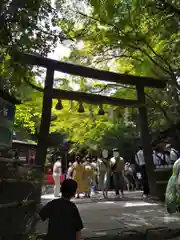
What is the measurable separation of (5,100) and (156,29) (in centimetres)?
526

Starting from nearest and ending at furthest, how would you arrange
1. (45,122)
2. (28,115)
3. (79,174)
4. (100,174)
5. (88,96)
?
(45,122)
(88,96)
(79,174)
(100,174)
(28,115)

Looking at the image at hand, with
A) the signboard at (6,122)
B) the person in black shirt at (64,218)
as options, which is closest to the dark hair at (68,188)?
the person in black shirt at (64,218)

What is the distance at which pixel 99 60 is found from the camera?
11.6 metres

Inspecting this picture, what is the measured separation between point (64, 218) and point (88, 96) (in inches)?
289

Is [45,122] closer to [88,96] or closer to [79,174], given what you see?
[88,96]

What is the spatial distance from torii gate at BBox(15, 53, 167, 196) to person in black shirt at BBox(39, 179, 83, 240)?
5.46 meters

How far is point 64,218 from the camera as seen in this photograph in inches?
136

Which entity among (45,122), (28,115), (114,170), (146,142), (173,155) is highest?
(28,115)

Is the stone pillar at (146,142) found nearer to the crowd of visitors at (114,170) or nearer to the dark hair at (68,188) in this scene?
the crowd of visitors at (114,170)

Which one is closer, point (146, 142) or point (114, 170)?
point (146, 142)

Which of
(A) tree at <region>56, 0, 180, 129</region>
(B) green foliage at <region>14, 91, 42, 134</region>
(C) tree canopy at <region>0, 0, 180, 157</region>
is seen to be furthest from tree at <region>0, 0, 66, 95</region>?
(B) green foliage at <region>14, 91, 42, 134</region>

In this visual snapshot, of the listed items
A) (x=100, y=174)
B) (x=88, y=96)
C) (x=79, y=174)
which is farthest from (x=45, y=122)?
(x=100, y=174)

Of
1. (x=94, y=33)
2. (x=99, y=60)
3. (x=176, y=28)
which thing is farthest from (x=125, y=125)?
(x=176, y=28)

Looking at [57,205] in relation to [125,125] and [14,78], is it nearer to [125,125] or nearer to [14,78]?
[14,78]
